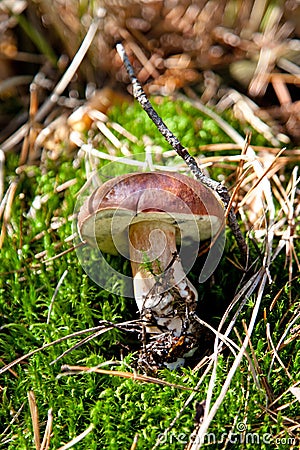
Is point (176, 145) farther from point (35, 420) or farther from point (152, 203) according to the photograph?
point (35, 420)

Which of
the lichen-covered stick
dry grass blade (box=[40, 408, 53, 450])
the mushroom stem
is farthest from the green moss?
the lichen-covered stick

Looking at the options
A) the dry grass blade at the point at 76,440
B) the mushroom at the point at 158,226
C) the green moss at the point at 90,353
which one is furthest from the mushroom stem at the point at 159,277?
the dry grass blade at the point at 76,440

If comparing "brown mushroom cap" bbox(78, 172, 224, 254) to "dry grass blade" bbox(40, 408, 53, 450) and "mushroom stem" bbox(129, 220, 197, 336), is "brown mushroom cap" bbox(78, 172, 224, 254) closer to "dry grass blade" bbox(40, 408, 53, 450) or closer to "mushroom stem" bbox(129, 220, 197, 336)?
"mushroom stem" bbox(129, 220, 197, 336)

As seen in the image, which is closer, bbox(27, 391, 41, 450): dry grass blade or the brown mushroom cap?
bbox(27, 391, 41, 450): dry grass blade

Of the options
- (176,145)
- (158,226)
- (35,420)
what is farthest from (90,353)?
(176,145)

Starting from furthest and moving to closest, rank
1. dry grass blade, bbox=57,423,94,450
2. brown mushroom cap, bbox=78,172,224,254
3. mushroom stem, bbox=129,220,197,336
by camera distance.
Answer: mushroom stem, bbox=129,220,197,336, brown mushroom cap, bbox=78,172,224,254, dry grass blade, bbox=57,423,94,450

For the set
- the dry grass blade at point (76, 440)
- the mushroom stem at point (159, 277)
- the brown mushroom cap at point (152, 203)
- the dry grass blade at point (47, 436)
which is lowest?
the dry grass blade at point (76, 440)

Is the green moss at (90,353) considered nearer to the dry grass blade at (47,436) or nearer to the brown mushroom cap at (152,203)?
the dry grass blade at (47,436)

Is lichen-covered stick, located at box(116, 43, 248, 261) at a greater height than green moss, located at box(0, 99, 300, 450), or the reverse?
lichen-covered stick, located at box(116, 43, 248, 261)
